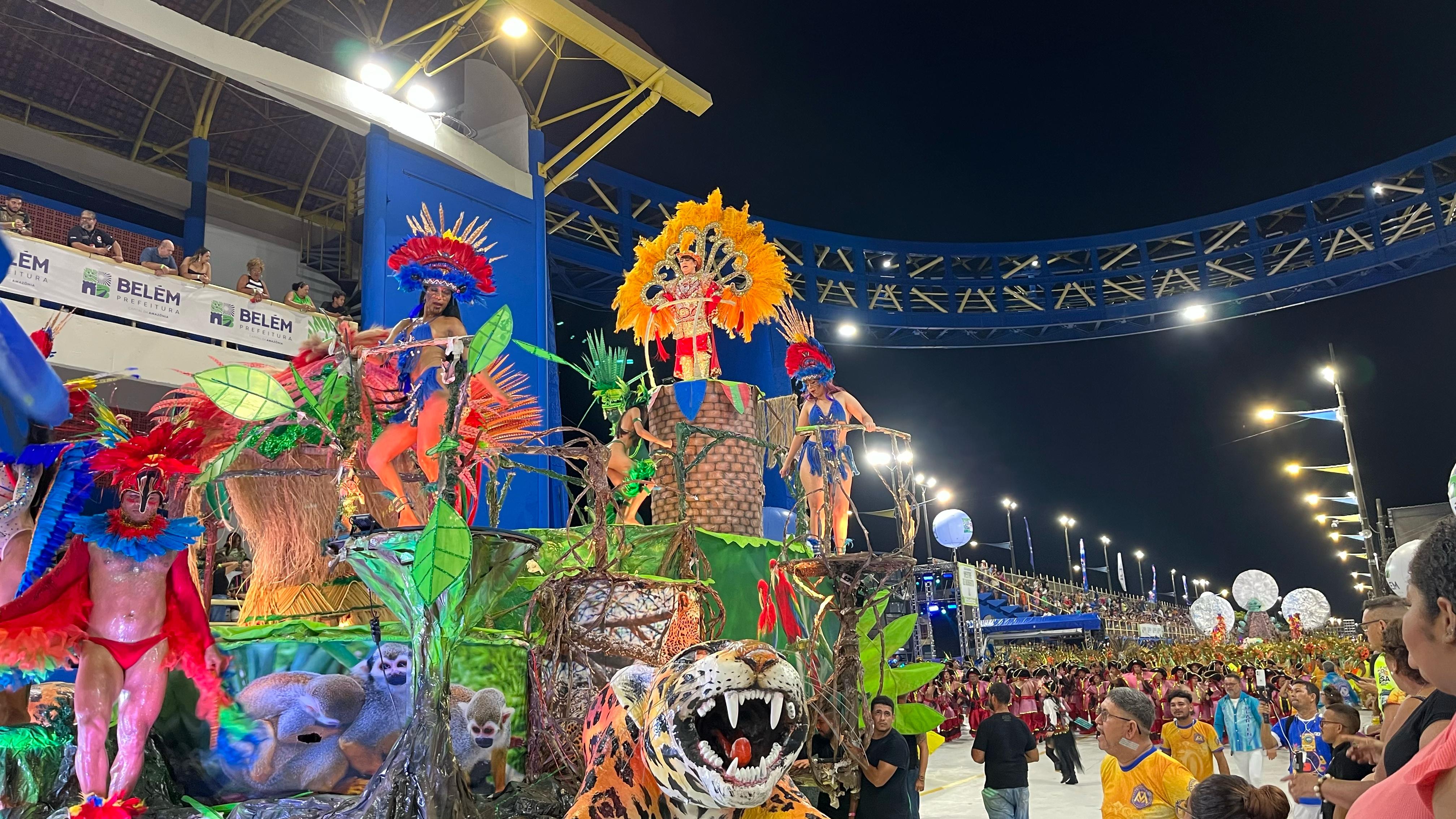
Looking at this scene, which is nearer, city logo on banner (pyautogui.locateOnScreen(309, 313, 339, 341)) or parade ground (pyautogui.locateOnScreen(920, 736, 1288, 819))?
city logo on banner (pyautogui.locateOnScreen(309, 313, 339, 341))

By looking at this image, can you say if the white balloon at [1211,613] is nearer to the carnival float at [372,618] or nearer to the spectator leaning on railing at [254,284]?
the carnival float at [372,618]

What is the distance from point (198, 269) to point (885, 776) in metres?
8.67

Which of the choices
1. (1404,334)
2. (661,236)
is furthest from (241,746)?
(1404,334)

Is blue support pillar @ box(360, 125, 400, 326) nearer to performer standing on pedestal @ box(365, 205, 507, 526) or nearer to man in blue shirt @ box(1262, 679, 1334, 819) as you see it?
performer standing on pedestal @ box(365, 205, 507, 526)

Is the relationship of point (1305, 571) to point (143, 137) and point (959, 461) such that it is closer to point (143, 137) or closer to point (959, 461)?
point (959, 461)

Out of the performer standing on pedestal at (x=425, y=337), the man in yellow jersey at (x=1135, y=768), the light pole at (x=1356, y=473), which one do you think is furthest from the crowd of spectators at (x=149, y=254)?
the light pole at (x=1356, y=473)

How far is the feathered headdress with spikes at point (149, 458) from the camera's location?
3.47 m

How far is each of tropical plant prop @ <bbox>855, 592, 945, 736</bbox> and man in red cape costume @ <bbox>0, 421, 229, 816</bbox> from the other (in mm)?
3554

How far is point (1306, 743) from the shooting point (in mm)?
5930

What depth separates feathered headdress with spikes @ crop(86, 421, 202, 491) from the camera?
3.47 metres

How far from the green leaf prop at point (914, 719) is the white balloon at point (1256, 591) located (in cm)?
1850

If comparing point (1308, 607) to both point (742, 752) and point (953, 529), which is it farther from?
point (742, 752)

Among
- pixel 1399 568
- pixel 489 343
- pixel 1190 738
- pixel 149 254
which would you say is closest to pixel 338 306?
pixel 149 254

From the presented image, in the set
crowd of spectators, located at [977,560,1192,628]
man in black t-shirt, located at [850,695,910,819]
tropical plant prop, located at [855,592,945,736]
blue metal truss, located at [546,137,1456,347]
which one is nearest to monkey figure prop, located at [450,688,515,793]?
man in black t-shirt, located at [850,695,910,819]
